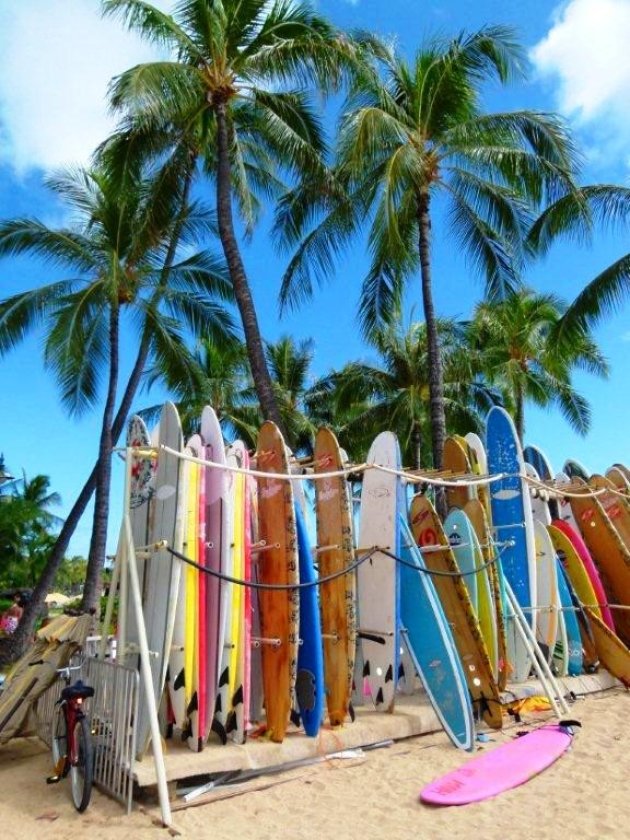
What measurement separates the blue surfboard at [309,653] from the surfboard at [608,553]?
451 centimetres

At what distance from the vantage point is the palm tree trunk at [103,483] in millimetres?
14188

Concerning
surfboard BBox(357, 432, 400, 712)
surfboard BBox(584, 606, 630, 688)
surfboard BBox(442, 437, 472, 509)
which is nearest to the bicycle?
surfboard BBox(357, 432, 400, 712)

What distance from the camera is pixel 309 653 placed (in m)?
5.43

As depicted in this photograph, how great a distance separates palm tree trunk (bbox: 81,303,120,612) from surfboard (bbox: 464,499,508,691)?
909 centimetres

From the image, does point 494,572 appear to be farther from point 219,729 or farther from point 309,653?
point 219,729

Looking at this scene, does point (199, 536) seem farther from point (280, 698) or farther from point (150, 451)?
point (280, 698)

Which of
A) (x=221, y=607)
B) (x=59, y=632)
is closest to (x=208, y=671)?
(x=221, y=607)

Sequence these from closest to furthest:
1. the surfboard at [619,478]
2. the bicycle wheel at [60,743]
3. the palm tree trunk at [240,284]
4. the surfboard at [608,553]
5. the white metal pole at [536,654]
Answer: the bicycle wheel at [60,743]
the white metal pole at [536,654]
the surfboard at [608,553]
the surfboard at [619,478]
the palm tree trunk at [240,284]

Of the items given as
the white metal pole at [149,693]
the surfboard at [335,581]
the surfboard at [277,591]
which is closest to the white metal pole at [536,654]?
the surfboard at [335,581]

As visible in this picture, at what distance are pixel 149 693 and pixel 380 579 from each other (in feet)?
7.93

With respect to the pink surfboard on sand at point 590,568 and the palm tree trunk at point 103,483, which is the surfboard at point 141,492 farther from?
the palm tree trunk at point 103,483

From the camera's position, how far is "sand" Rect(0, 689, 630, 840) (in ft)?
Answer: 12.9

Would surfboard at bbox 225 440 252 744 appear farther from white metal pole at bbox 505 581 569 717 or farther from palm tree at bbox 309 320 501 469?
palm tree at bbox 309 320 501 469

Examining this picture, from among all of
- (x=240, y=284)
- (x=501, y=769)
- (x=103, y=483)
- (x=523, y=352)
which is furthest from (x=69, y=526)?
(x=523, y=352)
